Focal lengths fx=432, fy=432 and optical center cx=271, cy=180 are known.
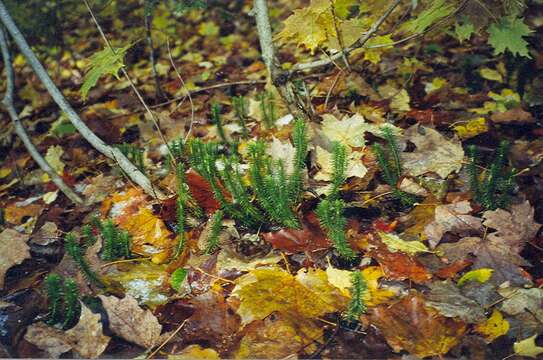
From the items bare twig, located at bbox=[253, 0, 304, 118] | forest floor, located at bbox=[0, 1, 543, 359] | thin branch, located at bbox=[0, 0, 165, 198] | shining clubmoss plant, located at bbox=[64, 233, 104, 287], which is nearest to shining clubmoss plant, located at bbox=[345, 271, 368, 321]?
forest floor, located at bbox=[0, 1, 543, 359]

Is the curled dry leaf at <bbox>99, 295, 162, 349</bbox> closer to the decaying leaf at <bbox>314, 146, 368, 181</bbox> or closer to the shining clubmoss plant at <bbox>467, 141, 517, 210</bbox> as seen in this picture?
the decaying leaf at <bbox>314, 146, 368, 181</bbox>

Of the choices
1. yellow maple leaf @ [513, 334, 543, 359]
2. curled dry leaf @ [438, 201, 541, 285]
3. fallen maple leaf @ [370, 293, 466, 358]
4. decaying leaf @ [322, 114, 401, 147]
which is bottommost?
yellow maple leaf @ [513, 334, 543, 359]

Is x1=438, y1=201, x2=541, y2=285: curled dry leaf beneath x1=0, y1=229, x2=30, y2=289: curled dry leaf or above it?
beneath

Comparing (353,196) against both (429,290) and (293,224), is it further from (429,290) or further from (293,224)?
(429,290)

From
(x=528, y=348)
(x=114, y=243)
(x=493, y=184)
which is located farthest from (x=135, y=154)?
(x=528, y=348)

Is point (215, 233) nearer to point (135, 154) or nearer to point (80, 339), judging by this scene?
point (80, 339)

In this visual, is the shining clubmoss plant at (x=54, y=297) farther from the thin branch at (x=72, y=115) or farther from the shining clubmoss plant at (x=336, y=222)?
the shining clubmoss plant at (x=336, y=222)
